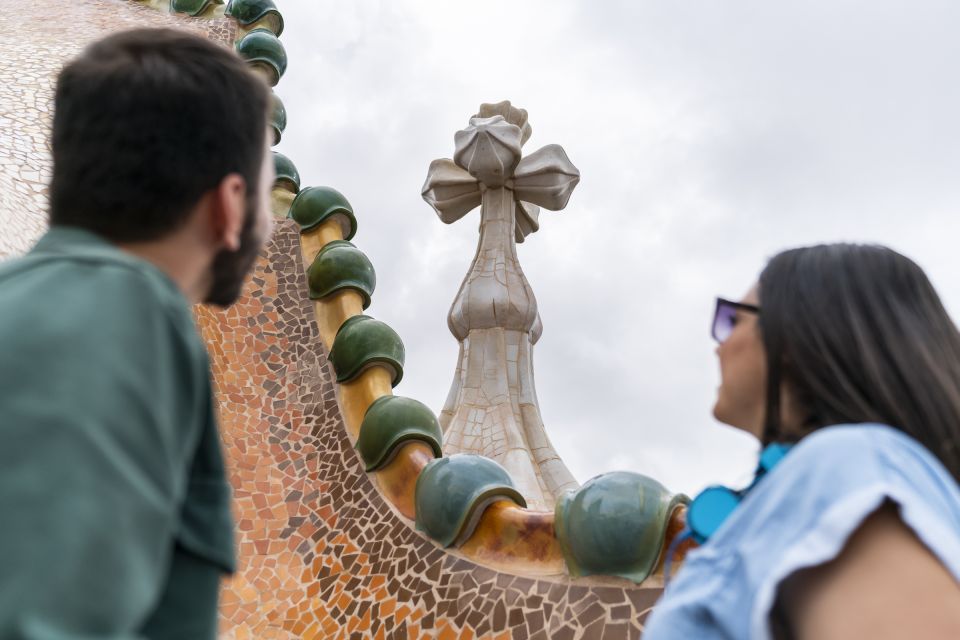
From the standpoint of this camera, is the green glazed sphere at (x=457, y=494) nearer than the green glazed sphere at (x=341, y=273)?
Yes

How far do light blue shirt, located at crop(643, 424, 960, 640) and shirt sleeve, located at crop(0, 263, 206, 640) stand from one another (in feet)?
1.12

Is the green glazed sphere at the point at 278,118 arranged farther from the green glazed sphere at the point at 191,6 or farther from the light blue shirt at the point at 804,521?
the light blue shirt at the point at 804,521

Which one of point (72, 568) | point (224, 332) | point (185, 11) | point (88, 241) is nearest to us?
point (72, 568)

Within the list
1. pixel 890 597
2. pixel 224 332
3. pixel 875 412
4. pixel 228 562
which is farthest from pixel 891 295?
pixel 224 332

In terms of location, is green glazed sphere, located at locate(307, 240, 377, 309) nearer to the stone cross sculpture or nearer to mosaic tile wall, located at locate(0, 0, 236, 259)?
mosaic tile wall, located at locate(0, 0, 236, 259)

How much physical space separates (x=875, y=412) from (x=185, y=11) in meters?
4.39

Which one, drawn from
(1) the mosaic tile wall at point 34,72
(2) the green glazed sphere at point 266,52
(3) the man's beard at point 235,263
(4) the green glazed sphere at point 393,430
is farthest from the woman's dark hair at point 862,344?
(2) the green glazed sphere at point 266,52

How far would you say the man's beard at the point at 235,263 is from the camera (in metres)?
0.76

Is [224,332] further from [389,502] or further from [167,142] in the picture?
[167,142]

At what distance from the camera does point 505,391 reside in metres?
4.12

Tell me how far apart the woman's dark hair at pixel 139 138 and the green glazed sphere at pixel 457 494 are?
1.39 metres

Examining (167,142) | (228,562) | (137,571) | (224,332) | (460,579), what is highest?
(167,142)

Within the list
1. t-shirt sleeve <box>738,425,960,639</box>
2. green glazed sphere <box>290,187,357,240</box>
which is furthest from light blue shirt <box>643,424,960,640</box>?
green glazed sphere <box>290,187,357,240</box>

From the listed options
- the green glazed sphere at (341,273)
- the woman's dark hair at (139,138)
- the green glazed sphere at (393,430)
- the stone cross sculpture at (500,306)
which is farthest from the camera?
the stone cross sculpture at (500,306)
